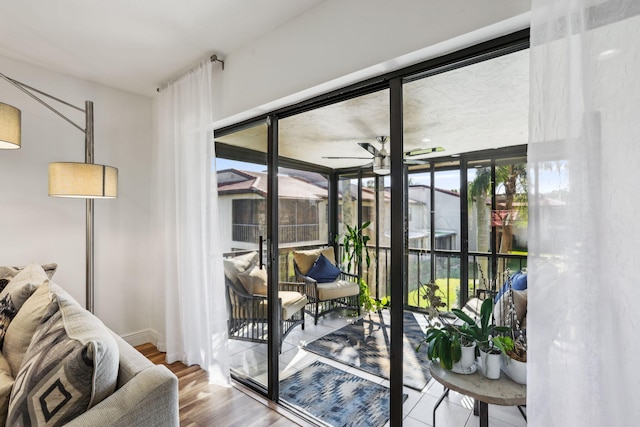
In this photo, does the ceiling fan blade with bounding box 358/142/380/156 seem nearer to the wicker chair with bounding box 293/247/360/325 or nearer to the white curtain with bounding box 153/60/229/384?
the wicker chair with bounding box 293/247/360/325

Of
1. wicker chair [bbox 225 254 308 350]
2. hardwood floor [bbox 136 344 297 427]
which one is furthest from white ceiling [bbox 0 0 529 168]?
hardwood floor [bbox 136 344 297 427]

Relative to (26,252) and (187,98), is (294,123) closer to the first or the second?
(187,98)

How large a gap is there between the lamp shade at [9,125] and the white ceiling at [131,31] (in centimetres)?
67

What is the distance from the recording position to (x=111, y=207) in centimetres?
302

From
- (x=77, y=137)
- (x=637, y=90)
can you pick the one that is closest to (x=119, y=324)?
(x=77, y=137)

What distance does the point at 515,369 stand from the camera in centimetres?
136

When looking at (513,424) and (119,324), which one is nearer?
(513,424)

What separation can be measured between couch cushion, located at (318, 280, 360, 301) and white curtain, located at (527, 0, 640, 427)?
127 cm

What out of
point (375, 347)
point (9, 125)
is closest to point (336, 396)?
point (375, 347)

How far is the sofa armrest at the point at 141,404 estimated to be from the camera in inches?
37.0

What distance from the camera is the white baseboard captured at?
3148 millimetres

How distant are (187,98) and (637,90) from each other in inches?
109

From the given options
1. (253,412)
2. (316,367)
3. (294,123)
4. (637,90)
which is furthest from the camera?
(316,367)

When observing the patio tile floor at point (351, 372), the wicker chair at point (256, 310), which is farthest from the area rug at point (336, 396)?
the wicker chair at point (256, 310)
